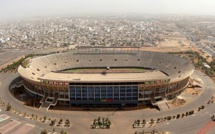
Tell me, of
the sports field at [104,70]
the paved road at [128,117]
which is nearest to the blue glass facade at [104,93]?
the paved road at [128,117]

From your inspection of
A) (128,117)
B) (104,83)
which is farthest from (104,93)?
(128,117)

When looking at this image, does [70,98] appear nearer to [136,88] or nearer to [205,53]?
[136,88]

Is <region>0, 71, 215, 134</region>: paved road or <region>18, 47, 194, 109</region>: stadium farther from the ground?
<region>18, 47, 194, 109</region>: stadium

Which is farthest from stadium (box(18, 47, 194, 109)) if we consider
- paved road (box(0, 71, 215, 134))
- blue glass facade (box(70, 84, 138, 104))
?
paved road (box(0, 71, 215, 134))

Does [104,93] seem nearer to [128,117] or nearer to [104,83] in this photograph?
[104,83]

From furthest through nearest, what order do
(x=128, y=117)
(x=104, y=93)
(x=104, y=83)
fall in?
(x=104, y=93), (x=104, y=83), (x=128, y=117)

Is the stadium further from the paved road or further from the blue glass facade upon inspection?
the paved road

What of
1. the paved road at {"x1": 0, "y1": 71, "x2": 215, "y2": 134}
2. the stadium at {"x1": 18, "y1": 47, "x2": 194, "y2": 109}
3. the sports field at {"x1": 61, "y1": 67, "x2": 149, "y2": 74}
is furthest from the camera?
the sports field at {"x1": 61, "y1": 67, "x2": 149, "y2": 74}

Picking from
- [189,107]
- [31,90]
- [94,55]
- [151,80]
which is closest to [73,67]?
[94,55]
